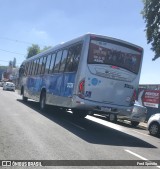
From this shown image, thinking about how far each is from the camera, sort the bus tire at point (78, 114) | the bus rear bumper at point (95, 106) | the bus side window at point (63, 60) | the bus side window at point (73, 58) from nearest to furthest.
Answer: the bus rear bumper at point (95, 106), the bus side window at point (73, 58), the bus side window at point (63, 60), the bus tire at point (78, 114)

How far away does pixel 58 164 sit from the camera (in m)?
7.66

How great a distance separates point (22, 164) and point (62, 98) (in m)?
8.21

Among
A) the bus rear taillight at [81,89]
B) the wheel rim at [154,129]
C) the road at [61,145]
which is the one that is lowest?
the road at [61,145]

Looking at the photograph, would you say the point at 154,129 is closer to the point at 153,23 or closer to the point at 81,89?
the point at 81,89

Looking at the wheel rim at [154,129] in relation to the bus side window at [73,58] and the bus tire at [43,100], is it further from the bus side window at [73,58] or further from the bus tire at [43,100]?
the bus tire at [43,100]

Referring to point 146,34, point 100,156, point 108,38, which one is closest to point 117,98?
point 108,38

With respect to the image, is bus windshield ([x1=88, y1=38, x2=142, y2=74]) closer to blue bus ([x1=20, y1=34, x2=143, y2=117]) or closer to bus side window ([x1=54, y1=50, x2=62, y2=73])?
blue bus ([x1=20, y1=34, x2=143, y2=117])

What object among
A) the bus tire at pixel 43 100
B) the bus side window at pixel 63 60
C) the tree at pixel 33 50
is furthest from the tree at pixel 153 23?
the tree at pixel 33 50

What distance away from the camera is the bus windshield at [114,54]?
13750 millimetres

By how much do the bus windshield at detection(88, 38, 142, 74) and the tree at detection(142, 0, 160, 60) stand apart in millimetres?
18117

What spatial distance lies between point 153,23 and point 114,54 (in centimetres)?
1987

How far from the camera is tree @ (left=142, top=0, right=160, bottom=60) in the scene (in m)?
32.2

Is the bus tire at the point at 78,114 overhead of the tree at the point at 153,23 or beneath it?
beneath

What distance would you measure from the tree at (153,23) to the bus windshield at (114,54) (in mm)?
18117
